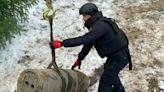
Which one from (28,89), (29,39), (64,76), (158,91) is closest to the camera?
(28,89)

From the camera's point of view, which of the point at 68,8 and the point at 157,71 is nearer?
the point at 157,71

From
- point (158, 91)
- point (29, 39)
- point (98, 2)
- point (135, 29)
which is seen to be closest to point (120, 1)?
point (98, 2)

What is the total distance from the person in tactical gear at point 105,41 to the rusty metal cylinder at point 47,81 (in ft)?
1.51

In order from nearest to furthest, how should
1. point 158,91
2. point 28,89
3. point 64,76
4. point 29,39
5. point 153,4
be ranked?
point 28,89
point 64,76
point 158,91
point 29,39
point 153,4

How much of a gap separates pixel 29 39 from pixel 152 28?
279 cm

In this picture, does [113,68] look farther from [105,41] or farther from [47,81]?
[47,81]

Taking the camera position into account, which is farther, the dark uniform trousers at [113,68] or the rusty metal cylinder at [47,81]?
the dark uniform trousers at [113,68]

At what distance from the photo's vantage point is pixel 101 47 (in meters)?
5.68

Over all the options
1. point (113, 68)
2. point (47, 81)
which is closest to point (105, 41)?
point (113, 68)

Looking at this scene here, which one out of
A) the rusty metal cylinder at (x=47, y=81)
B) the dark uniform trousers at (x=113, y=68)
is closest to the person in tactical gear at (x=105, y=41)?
the dark uniform trousers at (x=113, y=68)

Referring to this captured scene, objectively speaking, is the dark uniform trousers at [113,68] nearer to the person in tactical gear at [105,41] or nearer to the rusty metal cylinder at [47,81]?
the person in tactical gear at [105,41]

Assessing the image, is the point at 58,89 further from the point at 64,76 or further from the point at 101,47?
the point at 101,47

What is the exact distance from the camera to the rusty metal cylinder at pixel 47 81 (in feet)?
17.5

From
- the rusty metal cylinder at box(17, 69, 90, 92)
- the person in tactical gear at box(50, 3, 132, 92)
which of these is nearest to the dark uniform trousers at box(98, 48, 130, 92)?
the person in tactical gear at box(50, 3, 132, 92)
